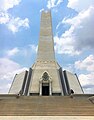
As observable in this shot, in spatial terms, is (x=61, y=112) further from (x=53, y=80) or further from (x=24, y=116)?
(x=53, y=80)

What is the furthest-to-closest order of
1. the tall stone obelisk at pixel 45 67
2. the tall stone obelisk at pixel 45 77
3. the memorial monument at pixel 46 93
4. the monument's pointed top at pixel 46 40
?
1. the monument's pointed top at pixel 46 40
2. the tall stone obelisk at pixel 45 67
3. the tall stone obelisk at pixel 45 77
4. the memorial monument at pixel 46 93

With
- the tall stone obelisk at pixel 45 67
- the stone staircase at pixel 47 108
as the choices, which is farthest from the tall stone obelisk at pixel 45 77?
the stone staircase at pixel 47 108

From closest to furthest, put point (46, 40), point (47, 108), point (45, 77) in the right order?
point (47, 108) < point (45, 77) < point (46, 40)

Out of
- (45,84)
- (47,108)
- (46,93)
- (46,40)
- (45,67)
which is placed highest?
(46,40)

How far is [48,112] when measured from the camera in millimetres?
13797

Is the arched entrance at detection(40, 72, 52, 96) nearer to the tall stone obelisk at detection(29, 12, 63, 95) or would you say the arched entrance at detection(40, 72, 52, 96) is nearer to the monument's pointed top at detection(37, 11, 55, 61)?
the tall stone obelisk at detection(29, 12, 63, 95)

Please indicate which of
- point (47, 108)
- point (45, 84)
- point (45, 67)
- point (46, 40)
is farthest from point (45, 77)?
point (47, 108)

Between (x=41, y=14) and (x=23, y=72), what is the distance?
7.80 metres

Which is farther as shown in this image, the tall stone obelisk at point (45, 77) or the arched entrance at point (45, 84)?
the arched entrance at point (45, 84)

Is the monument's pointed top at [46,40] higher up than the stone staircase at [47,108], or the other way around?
the monument's pointed top at [46,40]

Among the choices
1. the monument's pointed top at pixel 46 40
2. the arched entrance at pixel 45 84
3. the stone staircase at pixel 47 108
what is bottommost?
the stone staircase at pixel 47 108

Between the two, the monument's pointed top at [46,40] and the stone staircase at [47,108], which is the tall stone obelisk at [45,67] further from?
the stone staircase at [47,108]

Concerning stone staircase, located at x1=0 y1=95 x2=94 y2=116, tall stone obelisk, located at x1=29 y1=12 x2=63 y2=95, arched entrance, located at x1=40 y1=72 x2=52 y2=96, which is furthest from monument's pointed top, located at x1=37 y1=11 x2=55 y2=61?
stone staircase, located at x1=0 y1=95 x2=94 y2=116

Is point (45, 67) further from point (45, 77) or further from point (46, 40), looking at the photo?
point (46, 40)
